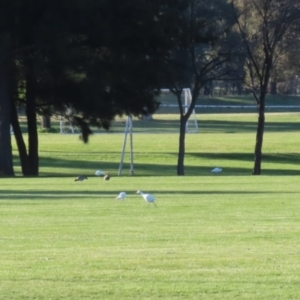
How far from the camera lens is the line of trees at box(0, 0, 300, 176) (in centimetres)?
3425

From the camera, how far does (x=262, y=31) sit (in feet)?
132

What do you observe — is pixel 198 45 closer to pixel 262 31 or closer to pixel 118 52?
pixel 262 31

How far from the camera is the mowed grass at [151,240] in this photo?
9.41 metres

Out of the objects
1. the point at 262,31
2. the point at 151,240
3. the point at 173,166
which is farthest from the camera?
the point at 173,166

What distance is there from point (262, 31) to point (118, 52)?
704 centimetres

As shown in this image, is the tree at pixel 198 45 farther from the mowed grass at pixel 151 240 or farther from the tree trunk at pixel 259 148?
the mowed grass at pixel 151 240

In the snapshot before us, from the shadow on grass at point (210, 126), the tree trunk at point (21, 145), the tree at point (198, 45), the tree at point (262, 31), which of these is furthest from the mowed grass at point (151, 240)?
the shadow on grass at point (210, 126)

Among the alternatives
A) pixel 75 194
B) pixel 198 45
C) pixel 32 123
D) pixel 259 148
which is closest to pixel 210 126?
pixel 198 45

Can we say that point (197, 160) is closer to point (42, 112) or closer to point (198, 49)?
point (198, 49)

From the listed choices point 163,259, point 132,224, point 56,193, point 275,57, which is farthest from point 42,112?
point 163,259

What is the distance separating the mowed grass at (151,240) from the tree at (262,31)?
490 inches

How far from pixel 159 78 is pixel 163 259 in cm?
2695

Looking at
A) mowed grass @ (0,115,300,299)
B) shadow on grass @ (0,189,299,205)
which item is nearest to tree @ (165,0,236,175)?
mowed grass @ (0,115,300,299)

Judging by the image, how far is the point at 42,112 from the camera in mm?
38969
